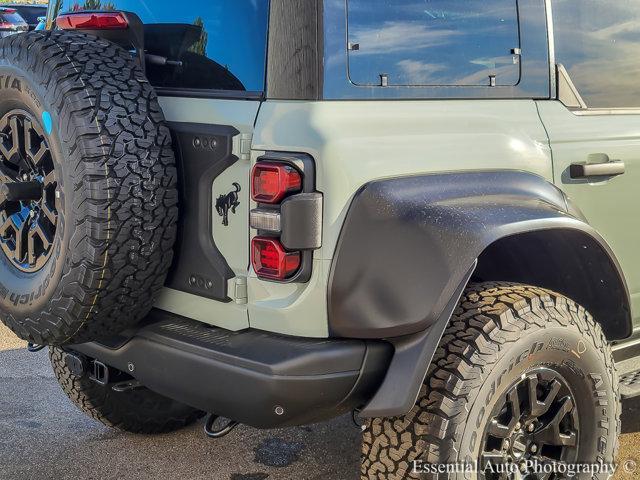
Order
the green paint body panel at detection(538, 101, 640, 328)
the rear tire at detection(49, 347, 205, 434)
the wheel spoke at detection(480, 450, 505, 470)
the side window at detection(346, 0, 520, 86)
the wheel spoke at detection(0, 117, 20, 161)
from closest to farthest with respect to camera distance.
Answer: the side window at detection(346, 0, 520, 86) < the wheel spoke at detection(480, 450, 505, 470) < the wheel spoke at detection(0, 117, 20, 161) < the green paint body panel at detection(538, 101, 640, 328) < the rear tire at detection(49, 347, 205, 434)

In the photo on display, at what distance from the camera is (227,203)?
8.07 feet

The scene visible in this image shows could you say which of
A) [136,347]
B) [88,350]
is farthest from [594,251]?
[88,350]

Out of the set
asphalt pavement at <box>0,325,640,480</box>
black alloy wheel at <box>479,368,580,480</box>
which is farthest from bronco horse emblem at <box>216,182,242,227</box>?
asphalt pavement at <box>0,325,640,480</box>

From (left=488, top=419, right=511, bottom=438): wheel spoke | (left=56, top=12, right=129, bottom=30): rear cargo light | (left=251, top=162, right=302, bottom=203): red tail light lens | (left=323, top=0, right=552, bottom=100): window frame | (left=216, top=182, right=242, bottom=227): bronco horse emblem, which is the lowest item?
(left=488, top=419, right=511, bottom=438): wheel spoke

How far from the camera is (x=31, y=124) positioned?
2.58 metres

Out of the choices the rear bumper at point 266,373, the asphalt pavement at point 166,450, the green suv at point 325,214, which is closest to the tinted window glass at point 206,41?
the green suv at point 325,214

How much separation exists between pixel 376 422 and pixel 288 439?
1.13m

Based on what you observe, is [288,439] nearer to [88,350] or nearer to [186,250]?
[88,350]

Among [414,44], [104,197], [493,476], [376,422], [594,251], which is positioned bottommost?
[493,476]

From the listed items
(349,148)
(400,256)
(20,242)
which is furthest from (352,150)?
(20,242)

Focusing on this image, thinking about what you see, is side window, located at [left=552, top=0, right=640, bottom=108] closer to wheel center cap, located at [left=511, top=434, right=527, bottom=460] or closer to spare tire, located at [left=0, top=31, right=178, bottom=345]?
wheel center cap, located at [left=511, top=434, right=527, bottom=460]

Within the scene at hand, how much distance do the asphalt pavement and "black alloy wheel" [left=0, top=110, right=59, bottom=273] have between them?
1.02 meters

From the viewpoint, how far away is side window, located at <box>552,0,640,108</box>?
2863 millimetres

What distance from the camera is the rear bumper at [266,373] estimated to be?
7.54 ft
